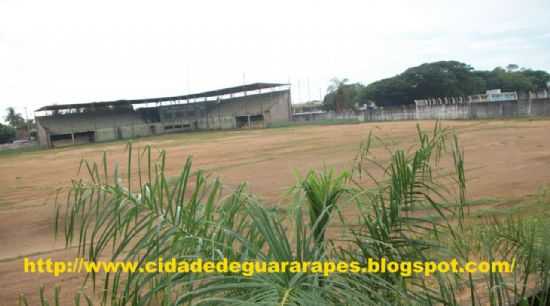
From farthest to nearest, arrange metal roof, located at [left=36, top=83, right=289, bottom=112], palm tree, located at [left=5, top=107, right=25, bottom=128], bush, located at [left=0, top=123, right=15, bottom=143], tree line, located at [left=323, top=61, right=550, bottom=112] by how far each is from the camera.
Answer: palm tree, located at [left=5, top=107, right=25, bottom=128] < bush, located at [left=0, top=123, right=15, bottom=143] < tree line, located at [left=323, top=61, right=550, bottom=112] < metal roof, located at [left=36, top=83, right=289, bottom=112]

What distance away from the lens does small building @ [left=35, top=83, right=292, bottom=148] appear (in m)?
49.0

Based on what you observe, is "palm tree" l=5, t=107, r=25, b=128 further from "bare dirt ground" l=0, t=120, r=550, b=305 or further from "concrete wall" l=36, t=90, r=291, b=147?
"bare dirt ground" l=0, t=120, r=550, b=305

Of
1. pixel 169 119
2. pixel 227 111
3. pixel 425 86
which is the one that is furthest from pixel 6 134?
pixel 425 86

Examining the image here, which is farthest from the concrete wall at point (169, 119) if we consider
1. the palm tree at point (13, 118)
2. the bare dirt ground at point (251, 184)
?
the palm tree at point (13, 118)

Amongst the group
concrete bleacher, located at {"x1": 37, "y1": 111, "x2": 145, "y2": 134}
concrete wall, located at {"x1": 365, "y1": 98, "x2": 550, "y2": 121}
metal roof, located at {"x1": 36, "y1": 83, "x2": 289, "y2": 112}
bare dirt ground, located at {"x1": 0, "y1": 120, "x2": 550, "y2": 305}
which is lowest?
bare dirt ground, located at {"x1": 0, "y1": 120, "x2": 550, "y2": 305}

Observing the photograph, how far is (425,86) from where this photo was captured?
57.8 m

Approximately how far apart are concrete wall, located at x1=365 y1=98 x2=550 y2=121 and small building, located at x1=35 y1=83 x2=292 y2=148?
14.8 meters

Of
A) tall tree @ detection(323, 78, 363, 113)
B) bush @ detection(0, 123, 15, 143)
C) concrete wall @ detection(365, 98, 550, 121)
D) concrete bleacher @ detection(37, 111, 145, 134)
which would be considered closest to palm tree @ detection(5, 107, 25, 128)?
bush @ detection(0, 123, 15, 143)

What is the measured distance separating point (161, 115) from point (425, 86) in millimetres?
36094

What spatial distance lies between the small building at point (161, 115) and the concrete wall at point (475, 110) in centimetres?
1475

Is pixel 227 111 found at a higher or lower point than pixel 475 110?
higher

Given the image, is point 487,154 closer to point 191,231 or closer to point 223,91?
point 191,231

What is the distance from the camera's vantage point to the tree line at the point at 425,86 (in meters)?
57.8

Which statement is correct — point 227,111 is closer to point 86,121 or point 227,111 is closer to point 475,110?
point 86,121
